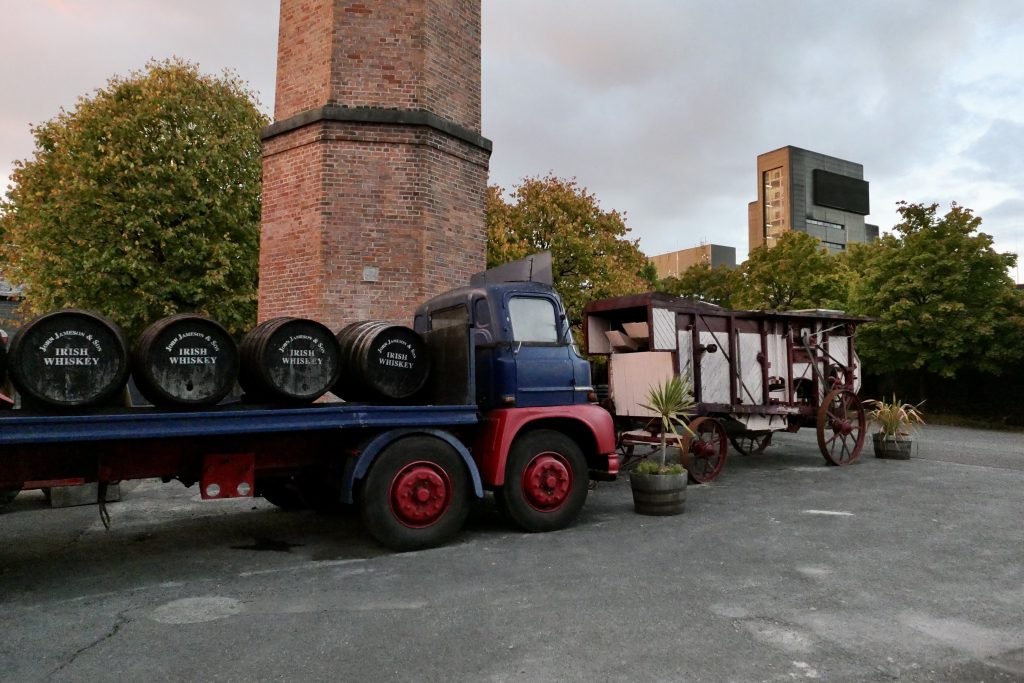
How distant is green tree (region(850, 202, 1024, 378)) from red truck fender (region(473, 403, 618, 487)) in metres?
19.4

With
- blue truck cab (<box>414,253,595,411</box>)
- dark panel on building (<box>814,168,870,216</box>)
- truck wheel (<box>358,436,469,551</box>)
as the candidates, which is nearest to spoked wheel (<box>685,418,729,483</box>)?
blue truck cab (<box>414,253,595,411</box>)

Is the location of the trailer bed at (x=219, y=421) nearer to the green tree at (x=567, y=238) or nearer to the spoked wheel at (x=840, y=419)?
the spoked wheel at (x=840, y=419)

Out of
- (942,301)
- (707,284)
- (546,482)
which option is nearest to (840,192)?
(707,284)

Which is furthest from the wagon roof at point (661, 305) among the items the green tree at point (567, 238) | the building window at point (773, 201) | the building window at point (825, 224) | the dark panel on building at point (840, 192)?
the dark panel on building at point (840, 192)

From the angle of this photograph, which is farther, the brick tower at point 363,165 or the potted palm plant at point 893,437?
the potted palm plant at point 893,437

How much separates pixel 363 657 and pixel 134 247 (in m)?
18.9

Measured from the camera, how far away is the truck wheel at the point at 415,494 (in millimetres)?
6191

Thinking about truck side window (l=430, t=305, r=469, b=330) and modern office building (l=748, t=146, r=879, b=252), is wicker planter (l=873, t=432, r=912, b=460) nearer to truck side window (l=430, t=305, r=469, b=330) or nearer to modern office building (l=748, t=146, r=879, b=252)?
truck side window (l=430, t=305, r=469, b=330)

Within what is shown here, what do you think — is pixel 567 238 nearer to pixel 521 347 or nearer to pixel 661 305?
pixel 661 305

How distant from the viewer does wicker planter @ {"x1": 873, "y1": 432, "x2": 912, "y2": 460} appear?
1277 cm

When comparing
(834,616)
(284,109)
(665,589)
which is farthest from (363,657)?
(284,109)

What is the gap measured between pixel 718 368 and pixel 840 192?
2863 inches

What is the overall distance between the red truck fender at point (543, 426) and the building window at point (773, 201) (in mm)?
70495

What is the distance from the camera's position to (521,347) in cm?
713
